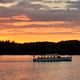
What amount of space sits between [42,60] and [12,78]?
258ft

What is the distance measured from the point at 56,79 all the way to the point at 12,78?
1067cm

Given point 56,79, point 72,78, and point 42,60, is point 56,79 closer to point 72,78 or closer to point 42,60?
point 72,78

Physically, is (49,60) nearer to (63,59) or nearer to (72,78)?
Result: (63,59)

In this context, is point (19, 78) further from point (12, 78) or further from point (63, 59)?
point (63, 59)

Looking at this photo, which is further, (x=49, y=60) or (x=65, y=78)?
(x=49, y=60)

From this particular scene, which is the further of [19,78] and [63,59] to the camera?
[63,59]

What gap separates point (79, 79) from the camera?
113562mm

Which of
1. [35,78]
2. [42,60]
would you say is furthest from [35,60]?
[35,78]

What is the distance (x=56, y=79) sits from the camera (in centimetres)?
11300

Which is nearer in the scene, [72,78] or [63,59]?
[72,78]

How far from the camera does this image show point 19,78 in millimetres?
114312

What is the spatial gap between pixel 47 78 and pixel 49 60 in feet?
262

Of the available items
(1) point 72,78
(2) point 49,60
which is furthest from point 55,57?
(1) point 72,78

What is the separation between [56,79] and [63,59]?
8095 centimetres
